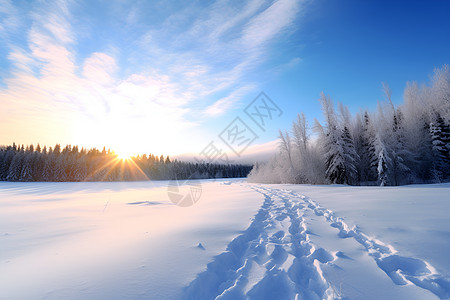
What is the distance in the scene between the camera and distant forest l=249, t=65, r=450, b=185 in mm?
21422

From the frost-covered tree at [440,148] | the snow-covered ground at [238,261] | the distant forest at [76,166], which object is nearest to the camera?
the snow-covered ground at [238,261]

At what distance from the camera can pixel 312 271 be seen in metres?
3.04

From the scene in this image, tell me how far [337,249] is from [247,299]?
250 cm

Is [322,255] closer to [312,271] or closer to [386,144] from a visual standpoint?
[312,271]

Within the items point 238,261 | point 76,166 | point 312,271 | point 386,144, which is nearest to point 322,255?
point 312,271

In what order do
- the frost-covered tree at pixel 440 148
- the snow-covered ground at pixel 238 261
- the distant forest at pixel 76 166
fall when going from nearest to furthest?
the snow-covered ground at pixel 238 261 → the frost-covered tree at pixel 440 148 → the distant forest at pixel 76 166

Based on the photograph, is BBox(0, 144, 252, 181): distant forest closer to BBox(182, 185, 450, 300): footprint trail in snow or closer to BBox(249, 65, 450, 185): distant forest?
BBox(249, 65, 450, 185): distant forest

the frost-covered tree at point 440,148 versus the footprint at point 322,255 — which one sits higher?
the frost-covered tree at point 440,148

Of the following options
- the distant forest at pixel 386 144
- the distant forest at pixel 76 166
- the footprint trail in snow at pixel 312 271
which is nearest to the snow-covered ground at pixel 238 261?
the footprint trail in snow at pixel 312 271

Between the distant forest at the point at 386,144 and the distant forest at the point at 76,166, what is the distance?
60048 mm

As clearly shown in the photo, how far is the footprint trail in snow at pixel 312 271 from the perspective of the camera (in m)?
2.43

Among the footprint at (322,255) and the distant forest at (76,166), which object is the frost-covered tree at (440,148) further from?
the distant forest at (76,166)

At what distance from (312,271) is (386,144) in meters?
26.6

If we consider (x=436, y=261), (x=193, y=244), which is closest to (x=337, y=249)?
(x=436, y=261)
